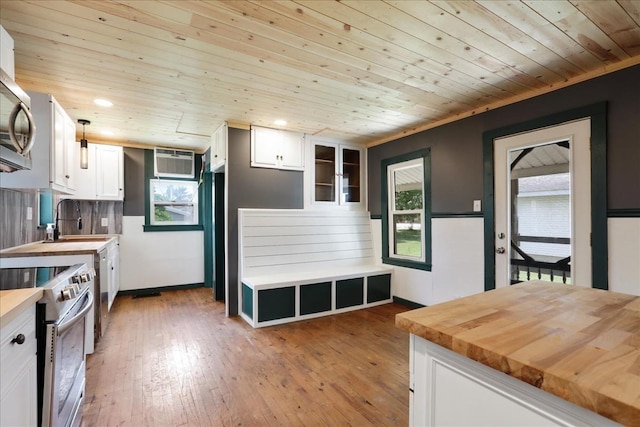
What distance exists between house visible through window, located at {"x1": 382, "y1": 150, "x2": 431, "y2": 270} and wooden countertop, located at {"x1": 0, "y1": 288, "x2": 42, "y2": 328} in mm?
3580

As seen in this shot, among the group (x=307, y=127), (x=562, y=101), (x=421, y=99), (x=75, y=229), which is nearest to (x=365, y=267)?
(x=307, y=127)

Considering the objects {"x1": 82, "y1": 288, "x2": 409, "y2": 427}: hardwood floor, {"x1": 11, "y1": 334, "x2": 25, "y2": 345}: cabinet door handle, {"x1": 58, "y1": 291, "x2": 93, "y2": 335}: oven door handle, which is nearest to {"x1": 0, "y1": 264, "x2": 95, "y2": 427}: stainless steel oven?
{"x1": 58, "y1": 291, "x2": 93, "y2": 335}: oven door handle

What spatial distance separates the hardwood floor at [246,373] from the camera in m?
1.94

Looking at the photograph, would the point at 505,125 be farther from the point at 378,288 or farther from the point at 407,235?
the point at 378,288

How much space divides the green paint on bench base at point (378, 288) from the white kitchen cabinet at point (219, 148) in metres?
2.42

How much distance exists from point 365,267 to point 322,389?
2.33 meters

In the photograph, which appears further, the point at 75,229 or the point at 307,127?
the point at 75,229

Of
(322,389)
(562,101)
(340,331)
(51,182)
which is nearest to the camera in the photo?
(322,389)

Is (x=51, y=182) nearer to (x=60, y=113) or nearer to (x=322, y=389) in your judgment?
(x=60, y=113)

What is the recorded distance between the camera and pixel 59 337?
1418 millimetres

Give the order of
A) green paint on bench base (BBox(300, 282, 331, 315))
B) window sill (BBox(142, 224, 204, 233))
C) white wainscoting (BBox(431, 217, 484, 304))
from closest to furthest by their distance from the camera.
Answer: white wainscoting (BBox(431, 217, 484, 304)), green paint on bench base (BBox(300, 282, 331, 315)), window sill (BBox(142, 224, 204, 233))

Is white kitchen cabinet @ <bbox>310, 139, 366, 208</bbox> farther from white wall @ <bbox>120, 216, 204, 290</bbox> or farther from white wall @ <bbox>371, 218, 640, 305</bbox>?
white wall @ <bbox>120, 216, 204, 290</bbox>

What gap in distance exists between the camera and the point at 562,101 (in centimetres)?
266

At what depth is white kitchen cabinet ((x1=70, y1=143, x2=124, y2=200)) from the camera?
14.2 ft
